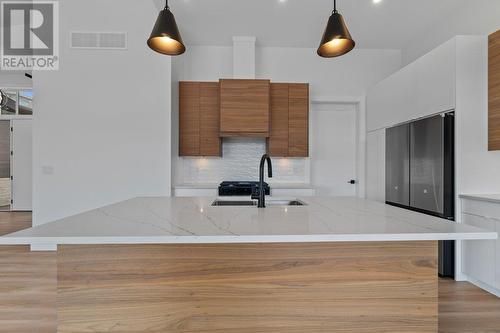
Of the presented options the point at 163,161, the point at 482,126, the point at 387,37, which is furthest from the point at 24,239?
Result: the point at 387,37

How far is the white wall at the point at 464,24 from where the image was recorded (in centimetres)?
290

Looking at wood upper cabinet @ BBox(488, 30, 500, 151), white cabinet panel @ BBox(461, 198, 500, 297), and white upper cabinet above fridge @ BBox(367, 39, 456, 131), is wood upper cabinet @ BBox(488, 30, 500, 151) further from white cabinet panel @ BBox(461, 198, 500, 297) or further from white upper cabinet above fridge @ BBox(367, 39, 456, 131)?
white cabinet panel @ BBox(461, 198, 500, 297)

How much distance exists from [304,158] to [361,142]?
0.92m

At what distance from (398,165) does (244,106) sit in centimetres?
206

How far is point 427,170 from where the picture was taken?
292cm

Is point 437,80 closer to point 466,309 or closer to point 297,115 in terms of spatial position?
point 297,115

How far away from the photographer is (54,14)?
3779 mm

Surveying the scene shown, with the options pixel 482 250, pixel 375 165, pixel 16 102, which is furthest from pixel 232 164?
pixel 16 102

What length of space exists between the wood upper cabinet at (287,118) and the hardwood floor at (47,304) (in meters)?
2.29

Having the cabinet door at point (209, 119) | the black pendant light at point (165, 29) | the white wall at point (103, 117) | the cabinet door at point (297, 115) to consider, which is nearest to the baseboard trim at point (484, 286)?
the cabinet door at point (297, 115)

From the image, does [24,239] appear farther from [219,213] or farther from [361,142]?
[361,142]

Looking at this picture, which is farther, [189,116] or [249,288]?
[189,116]

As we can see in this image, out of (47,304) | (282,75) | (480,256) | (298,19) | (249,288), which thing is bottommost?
(47,304)

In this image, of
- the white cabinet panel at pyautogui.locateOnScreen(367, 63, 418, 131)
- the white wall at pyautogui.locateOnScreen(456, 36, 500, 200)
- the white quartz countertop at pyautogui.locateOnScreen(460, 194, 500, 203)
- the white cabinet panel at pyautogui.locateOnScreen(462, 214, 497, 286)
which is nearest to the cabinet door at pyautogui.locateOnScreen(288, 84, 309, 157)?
the white cabinet panel at pyautogui.locateOnScreen(367, 63, 418, 131)
